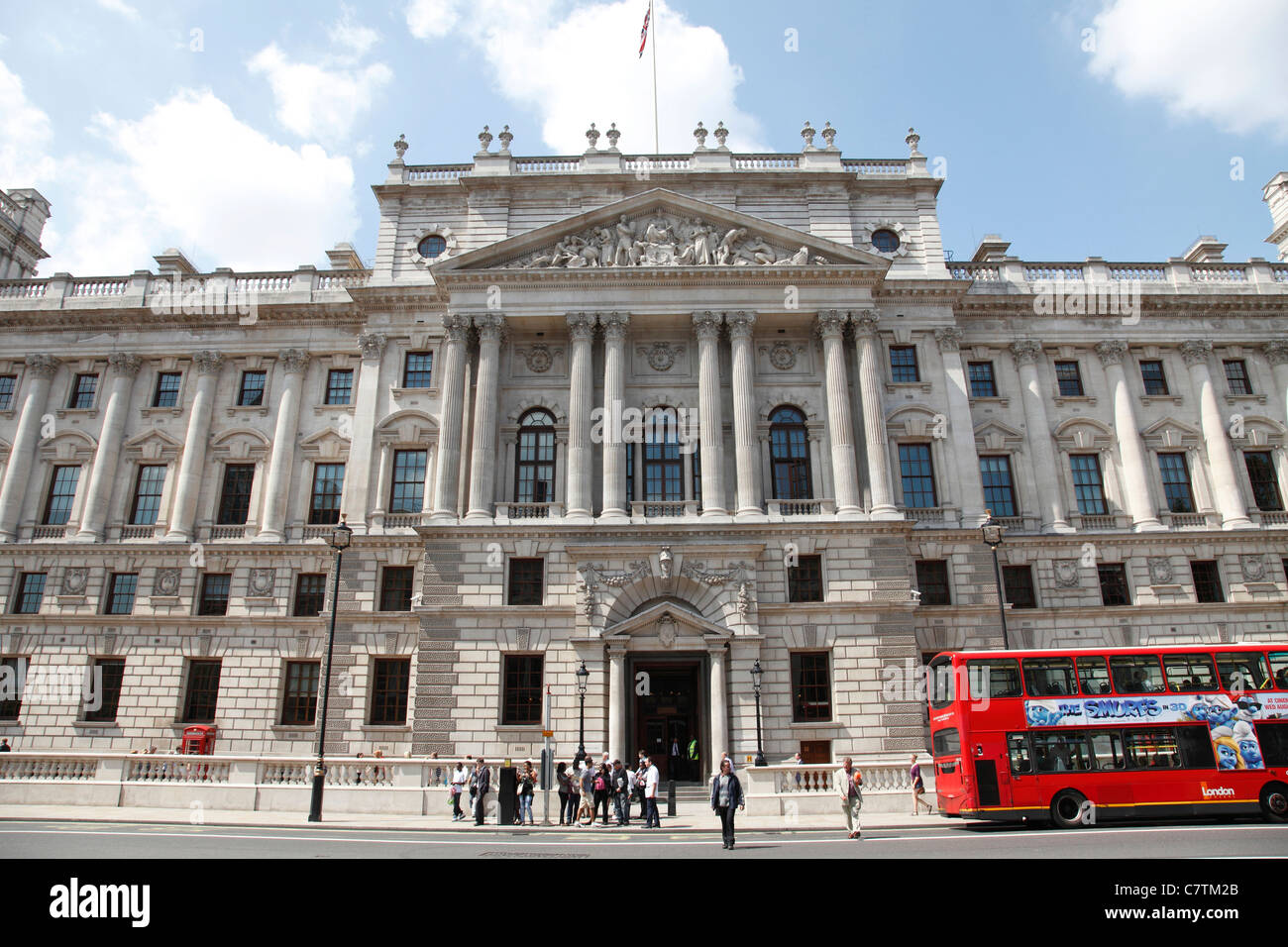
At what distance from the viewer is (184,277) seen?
40.9m

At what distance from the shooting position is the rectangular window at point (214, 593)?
1387 inches

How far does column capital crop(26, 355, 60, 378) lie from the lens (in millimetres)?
39438

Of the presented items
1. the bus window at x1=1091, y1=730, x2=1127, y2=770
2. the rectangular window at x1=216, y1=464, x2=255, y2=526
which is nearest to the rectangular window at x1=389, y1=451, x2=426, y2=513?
the rectangular window at x1=216, y1=464, x2=255, y2=526

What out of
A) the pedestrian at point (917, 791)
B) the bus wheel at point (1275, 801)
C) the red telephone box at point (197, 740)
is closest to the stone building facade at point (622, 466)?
the red telephone box at point (197, 740)

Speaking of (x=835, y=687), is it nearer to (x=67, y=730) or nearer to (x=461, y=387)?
(x=461, y=387)

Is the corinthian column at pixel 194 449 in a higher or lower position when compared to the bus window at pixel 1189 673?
higher

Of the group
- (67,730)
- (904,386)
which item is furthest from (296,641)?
(904,386)

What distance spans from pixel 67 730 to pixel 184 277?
22.5 m

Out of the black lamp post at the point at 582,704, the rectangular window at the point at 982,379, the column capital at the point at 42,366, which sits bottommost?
the black lamp post at the point at 582,704

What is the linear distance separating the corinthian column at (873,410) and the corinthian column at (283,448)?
25.0m

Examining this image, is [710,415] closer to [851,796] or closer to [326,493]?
[851,796]

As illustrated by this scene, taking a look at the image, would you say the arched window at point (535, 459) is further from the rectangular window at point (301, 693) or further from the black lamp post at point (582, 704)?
the rectangular window at point (301, 693)

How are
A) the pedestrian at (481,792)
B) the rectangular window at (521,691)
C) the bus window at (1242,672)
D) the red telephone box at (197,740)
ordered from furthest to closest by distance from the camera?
1. the red telephone box at (197,740)
2. the rectangular window at (521,691)
3. the pedestrian at (481,792)
4. the bus window at (1242,672)

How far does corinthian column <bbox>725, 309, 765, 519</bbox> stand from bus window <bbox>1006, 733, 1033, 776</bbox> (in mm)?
13701
